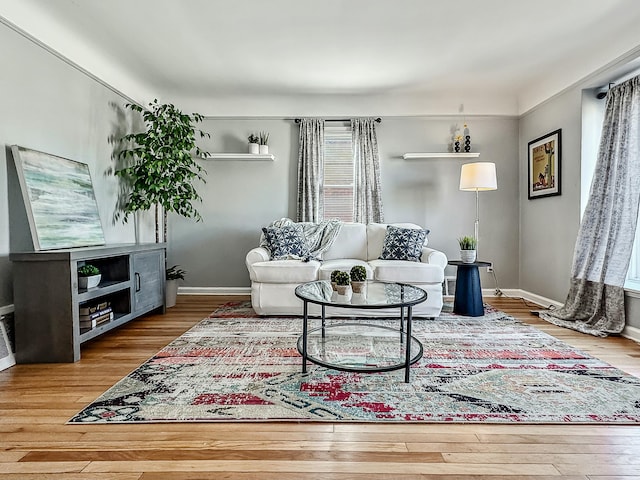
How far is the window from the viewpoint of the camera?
5000 mm

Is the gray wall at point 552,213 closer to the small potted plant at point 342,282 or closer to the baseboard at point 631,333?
the baseboard at point 631,333

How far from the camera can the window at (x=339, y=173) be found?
5000mm

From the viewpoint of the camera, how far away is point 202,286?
5.11m

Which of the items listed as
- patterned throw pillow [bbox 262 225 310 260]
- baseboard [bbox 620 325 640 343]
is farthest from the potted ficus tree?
baseboard [bbox 620 325 640 343]

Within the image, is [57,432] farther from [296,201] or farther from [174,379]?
[296,201]

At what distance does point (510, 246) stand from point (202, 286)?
4134 mm

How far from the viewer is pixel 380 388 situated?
84.6 inches

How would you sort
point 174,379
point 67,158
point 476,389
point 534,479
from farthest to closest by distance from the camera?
point 67,158, point 174,379, point 476,389, point 534,479

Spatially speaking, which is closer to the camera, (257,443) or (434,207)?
(257,443)

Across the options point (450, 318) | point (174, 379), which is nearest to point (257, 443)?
point (174, 379)

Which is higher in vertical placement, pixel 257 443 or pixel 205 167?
pixel 205 167

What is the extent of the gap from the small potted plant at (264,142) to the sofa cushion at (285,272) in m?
1.78

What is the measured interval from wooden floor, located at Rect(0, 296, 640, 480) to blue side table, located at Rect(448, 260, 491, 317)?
6.90ft

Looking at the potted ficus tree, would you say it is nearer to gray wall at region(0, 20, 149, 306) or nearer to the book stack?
gray wall at region(0, 20, 149, 306)
